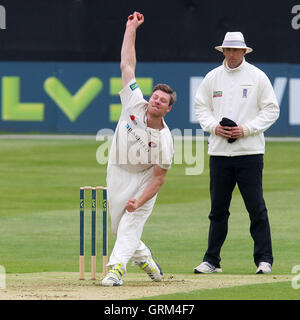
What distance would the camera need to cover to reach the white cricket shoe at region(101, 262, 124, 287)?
809 centimetres

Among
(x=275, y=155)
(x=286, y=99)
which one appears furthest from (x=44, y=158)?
(x=286, y=99)

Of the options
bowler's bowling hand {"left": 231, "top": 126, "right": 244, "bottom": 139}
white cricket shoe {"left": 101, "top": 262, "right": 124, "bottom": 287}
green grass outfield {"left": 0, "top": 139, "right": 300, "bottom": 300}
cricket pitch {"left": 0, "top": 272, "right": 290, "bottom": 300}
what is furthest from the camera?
green grass outfield {"left": 0, "top": 139, "right": 300, "bottom": 300}

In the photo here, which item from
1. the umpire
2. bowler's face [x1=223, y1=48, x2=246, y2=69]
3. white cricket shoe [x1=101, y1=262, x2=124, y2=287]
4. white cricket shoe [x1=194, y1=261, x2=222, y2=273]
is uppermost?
bowler's face [x1=223, y1=48, x2=246, y2=69]

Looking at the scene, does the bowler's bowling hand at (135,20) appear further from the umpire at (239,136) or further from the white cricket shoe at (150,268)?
the white cricket shoe at (150,268)

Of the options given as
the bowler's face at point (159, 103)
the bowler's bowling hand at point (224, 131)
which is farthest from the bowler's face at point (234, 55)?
the bowler's face at point (159, 103)

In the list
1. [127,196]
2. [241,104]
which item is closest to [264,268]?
[241,104]

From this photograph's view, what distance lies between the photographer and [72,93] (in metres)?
29.0

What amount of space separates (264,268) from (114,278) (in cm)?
183

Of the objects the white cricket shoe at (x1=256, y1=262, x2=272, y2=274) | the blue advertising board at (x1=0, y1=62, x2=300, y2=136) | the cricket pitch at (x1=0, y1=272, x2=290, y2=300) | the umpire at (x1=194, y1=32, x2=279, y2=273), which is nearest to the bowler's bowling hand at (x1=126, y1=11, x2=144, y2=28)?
the umpire at (x1=194, y1=32, x2=279, y2=273)

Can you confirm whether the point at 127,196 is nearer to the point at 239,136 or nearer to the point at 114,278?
the point at 114,278

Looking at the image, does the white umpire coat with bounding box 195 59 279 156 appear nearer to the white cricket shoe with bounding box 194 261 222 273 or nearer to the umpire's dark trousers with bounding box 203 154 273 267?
the umpire's dark trousers with bounding box 203 154 273 267

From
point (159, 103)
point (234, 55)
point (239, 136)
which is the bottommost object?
point (239, 136)

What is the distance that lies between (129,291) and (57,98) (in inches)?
851

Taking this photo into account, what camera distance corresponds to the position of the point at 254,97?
9.34 m
